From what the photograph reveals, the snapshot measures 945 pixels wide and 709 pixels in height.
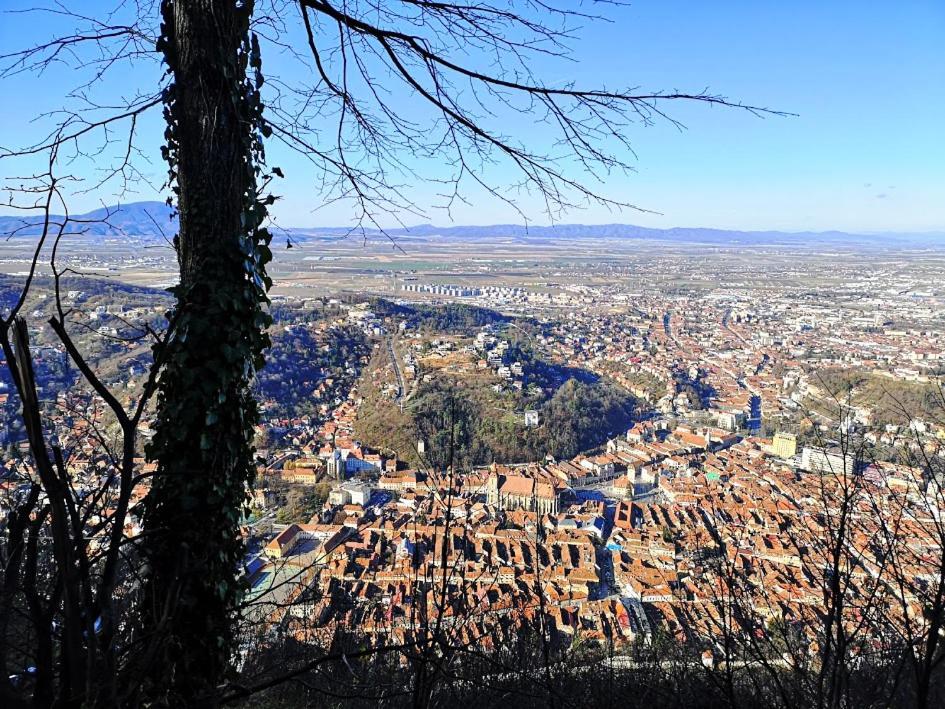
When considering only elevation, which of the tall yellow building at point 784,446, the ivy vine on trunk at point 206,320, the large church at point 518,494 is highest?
the ivy vine on trunk at point 206,320

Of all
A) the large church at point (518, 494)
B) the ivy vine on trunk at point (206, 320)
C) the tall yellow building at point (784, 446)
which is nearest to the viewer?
the ivy vine on trunk at point (206, 320)

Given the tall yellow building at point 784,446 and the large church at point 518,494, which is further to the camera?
the tall yellow building at point 784,446

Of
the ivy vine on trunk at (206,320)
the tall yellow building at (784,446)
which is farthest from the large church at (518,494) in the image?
the ivy vine on trunk at (206,320)

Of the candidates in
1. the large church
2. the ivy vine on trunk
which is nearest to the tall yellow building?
the large church

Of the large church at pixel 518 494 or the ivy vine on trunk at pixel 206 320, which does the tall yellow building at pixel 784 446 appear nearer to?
the large church at pixel 518 494

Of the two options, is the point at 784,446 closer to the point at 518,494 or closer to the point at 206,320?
the point at 518,494

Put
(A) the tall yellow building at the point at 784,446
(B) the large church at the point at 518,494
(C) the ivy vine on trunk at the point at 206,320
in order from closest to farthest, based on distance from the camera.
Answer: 1. (C) the ivy vine on trunk at the point at 206,320
2. (B) the large church at the point at 518,494
3. (A) the tall yellow building at the point at 784,446

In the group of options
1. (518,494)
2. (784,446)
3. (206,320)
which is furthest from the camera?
(784,446)

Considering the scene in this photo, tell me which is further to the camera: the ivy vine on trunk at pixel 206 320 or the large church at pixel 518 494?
the large church at pixel 518 494

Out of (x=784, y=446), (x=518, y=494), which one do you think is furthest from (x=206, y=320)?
(x=784, y=446)

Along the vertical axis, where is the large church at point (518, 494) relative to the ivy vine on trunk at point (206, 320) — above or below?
below
